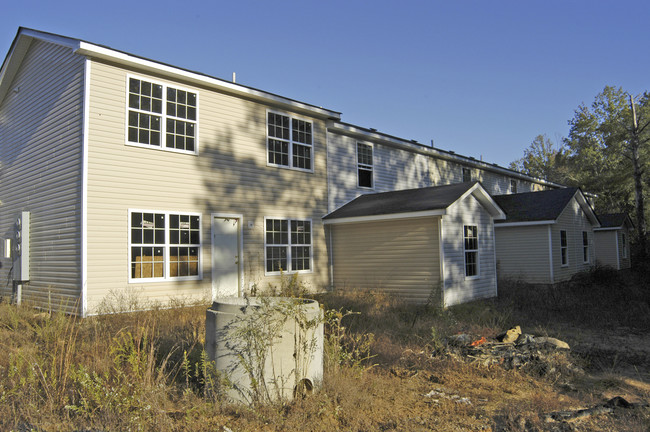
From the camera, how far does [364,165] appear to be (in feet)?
57.4

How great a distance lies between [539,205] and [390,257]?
9.41 metres

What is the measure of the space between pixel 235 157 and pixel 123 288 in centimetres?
472

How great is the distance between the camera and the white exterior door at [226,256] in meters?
12.5

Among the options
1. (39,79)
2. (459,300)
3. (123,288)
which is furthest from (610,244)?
(39,79)

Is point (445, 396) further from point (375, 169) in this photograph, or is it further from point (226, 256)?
point (375, 169)

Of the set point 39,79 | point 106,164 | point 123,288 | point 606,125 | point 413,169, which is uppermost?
point 606,125

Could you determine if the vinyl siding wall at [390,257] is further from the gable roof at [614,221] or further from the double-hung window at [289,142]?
the gable roof at [614,221]

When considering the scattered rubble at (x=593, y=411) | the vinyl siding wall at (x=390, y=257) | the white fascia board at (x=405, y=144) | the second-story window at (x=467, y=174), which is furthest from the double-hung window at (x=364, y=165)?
the scattered rubble at (x=593, y=411)

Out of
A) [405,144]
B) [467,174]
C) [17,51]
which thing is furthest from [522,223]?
[17,51]

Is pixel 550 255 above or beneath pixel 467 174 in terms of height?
beneath

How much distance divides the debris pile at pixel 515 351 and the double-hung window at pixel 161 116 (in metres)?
8.31

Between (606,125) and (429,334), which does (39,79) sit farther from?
(606,125)

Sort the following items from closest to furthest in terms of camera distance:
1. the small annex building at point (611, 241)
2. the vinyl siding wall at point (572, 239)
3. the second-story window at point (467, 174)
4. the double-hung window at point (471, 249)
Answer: the double-hung window at point (471, 249)
the vinyl siding wall at point (572, 239)
the second-story window at point (467, 174)
the small annex building at point (611, 241)

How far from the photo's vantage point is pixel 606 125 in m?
34.9
